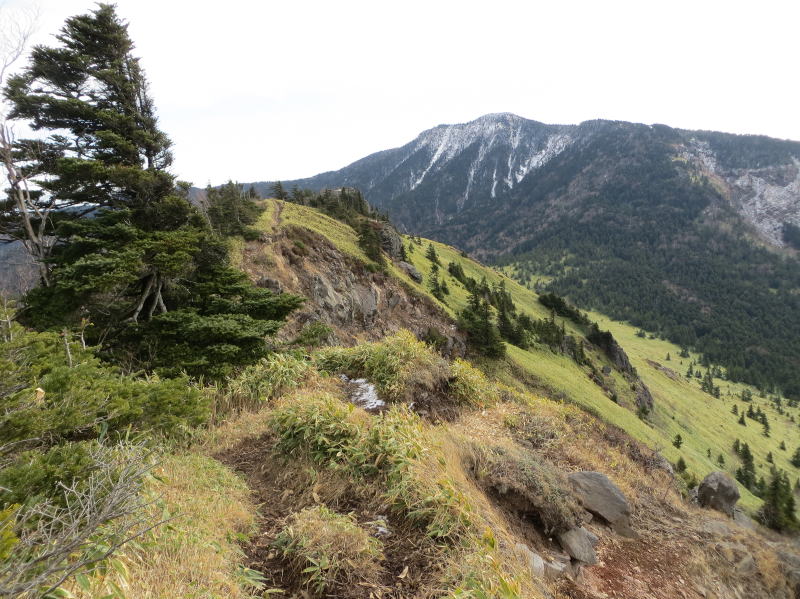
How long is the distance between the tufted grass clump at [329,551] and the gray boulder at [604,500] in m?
5.95

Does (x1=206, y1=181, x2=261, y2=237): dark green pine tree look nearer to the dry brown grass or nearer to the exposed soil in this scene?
the exposed soil

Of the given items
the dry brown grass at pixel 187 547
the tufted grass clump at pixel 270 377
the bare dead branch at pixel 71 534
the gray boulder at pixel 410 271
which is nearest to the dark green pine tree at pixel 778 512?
the tufted grass clump at pixel 270 377

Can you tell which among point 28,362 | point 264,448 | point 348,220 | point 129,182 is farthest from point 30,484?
point 348,220

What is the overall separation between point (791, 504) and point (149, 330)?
4876 centimetres

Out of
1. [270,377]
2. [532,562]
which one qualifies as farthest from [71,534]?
[270,377]

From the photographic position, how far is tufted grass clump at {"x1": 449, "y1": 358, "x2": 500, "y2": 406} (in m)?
10.7

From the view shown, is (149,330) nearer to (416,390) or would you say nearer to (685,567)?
(416,390)

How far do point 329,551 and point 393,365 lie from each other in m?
5.63

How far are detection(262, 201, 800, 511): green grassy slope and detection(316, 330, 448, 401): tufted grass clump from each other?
82.2ft

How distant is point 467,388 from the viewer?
1087 centimetres

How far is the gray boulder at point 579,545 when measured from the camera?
6766 mm

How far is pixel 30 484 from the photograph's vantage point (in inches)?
141

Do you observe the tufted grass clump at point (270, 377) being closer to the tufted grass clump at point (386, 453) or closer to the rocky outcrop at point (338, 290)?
the tufted grass clump at point (386, 453)

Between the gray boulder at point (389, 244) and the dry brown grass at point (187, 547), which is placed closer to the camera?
the dry brown grass at point (187, 547)
